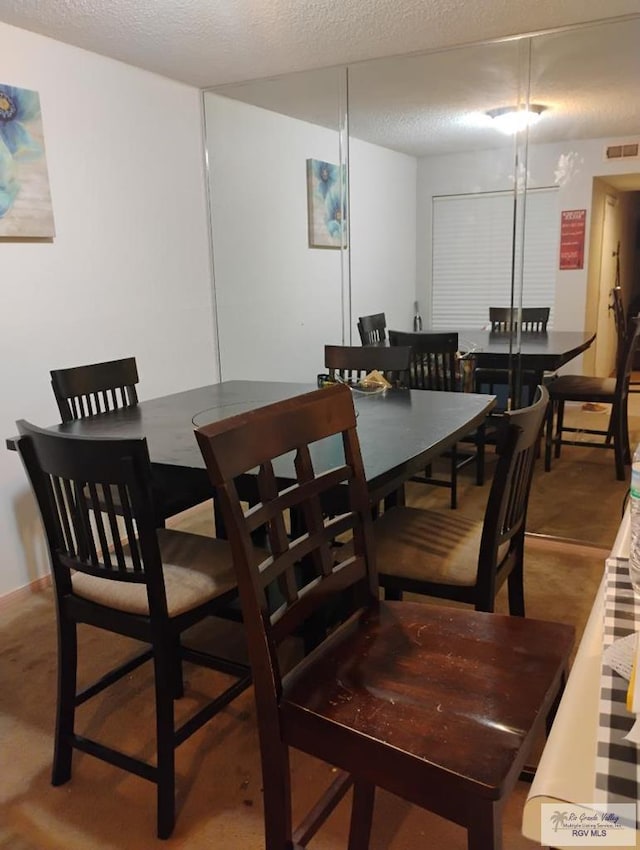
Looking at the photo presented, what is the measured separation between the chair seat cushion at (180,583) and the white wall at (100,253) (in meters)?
1.19

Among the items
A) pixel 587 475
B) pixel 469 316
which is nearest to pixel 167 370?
pixel 469 316

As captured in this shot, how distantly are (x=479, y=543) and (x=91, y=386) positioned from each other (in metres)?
1.57

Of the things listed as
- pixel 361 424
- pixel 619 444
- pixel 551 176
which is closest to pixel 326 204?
pixel 551 176

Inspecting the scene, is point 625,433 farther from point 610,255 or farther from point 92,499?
point 92,499

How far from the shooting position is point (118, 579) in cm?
155

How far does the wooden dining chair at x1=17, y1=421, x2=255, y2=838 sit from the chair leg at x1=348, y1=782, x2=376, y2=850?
0.46m

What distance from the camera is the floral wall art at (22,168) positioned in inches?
100

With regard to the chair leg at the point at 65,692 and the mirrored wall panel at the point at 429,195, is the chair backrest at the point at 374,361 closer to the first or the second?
the mirrored wall panel at the point at 429,195

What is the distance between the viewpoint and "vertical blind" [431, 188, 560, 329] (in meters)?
3.18

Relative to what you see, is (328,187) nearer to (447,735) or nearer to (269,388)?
(269,388)

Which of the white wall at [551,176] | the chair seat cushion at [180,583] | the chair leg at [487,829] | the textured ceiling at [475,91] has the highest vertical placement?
the textured ceiling at [475,91]

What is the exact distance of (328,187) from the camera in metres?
3.67

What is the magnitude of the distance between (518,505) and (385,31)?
2073 mm

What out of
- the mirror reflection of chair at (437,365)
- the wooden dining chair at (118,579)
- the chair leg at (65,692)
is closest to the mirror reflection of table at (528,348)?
the mirror reflection of chair at (437,365)
